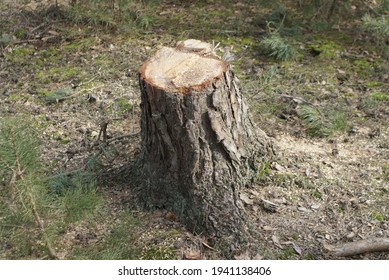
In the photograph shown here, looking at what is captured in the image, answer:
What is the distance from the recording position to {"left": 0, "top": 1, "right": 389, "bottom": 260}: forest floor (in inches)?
131

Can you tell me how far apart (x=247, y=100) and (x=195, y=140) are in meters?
1.31

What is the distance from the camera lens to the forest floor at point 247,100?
131 inches

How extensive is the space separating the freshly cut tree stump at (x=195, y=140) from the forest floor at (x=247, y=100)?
0.41 ft

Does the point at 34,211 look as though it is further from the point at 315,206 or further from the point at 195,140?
the point at 315,206

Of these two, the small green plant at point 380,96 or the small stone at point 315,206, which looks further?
the small green plant at point 380,96

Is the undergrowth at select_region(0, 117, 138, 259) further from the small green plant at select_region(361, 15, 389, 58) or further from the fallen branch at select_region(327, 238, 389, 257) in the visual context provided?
the small green plant at select_region(361, 15, 389, 58)

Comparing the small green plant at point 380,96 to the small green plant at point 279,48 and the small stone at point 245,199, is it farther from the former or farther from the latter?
the small stone at point 245,199

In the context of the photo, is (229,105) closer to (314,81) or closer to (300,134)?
(300,134)

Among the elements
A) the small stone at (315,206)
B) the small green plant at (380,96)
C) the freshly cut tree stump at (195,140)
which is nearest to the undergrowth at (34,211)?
the freshly cut tree stump at (195,140)

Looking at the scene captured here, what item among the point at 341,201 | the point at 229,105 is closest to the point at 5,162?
the point at 229,105

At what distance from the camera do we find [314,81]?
4.88m

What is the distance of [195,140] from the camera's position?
123 inches

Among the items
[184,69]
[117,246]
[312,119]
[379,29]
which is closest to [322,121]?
[312,119]

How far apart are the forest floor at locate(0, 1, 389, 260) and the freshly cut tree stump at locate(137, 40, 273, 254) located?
0.13m
